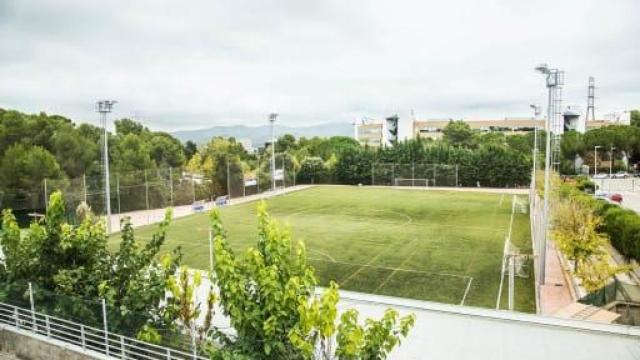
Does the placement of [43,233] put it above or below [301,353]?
above

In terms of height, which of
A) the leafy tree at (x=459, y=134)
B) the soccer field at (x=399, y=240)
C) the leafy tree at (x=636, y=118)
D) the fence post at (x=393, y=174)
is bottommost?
the soccer field at (x=399, y=240)

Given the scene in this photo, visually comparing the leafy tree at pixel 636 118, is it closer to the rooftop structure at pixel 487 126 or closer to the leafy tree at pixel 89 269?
the rooftop structure at pixel 487 126

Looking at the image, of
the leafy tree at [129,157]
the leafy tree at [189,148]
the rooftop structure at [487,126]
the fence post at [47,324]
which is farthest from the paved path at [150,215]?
the rooftop structure at [487,126]

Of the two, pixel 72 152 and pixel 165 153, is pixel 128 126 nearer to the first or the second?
pixel 165 153

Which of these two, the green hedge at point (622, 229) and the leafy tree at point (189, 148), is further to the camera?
the leafy tree at point (189, 148)

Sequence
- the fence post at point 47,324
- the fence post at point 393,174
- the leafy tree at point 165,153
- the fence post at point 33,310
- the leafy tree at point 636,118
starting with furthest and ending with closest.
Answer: the leafy tree at point 636,118 < the fence post at point 393,174 < the leafy tree at point 165,153 < the fence post at point 47,324 < the fence post at point 33,310

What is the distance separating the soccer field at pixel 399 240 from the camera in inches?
617

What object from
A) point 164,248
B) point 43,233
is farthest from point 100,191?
point 43,233

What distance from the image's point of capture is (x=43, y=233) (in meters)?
9.10

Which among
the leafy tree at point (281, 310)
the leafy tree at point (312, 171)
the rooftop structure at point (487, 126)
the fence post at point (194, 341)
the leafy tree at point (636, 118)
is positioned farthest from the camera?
the rooftop structure at point (487, 126)

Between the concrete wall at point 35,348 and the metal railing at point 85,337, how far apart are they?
0.13 meters

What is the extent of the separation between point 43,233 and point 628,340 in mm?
11073

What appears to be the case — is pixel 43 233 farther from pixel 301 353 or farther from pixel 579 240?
pixel 579 240

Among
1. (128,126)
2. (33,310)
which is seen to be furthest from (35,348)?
(128,126)
